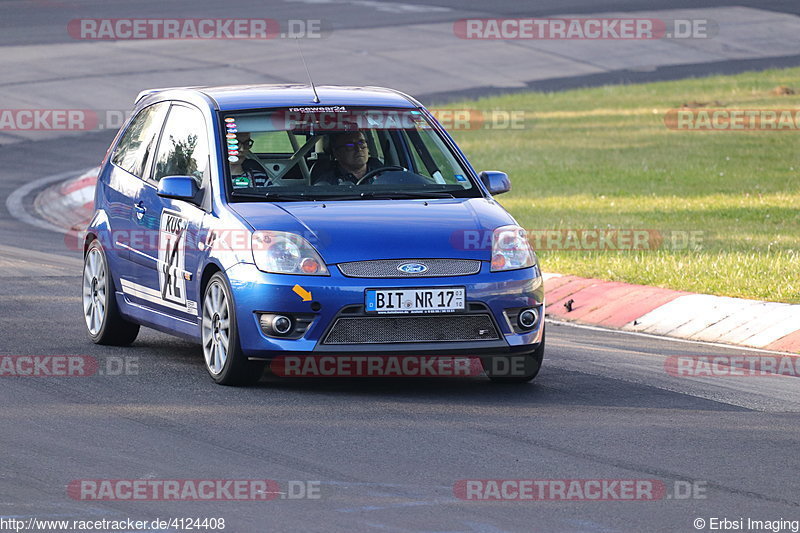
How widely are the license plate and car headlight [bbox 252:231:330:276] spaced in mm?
312

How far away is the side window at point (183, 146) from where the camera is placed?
10.1m

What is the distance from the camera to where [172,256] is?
1005 centimetres

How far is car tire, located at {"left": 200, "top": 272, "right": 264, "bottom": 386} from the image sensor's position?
920 cm

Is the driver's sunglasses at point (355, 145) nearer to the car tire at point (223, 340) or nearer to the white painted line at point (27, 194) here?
the car tire at point (223, 340)

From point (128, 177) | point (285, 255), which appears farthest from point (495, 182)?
point (128, 177)

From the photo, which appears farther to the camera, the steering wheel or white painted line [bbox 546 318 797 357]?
white painted line [bbox 546 318 797 357]

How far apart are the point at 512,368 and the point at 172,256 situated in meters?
2.23

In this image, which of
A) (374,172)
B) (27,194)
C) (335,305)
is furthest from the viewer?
(27,194)

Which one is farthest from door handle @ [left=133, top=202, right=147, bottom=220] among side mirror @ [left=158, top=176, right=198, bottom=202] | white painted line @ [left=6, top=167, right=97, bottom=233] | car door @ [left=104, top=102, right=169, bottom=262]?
white painted line @ [left=6, top=167, right=97, bottom=233]

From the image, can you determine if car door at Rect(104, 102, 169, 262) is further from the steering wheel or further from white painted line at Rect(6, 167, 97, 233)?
white painted line at Rect(6, 167, 97, 233)

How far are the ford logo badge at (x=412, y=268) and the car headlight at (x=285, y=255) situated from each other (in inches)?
16.4

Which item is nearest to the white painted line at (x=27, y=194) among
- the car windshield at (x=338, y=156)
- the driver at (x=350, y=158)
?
the car windshield at (x=338, y=156)

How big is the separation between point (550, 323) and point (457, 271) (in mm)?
3944

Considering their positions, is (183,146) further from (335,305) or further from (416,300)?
(416,300)
